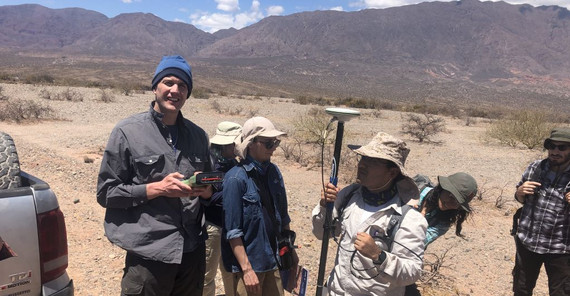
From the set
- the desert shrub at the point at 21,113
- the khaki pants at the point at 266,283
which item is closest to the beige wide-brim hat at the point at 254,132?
the khaki pants at the point at 266,283

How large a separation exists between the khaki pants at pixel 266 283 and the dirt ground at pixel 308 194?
1.63 m

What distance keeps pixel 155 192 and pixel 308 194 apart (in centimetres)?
527

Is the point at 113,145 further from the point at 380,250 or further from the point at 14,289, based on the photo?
the point at 380,250

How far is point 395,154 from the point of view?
1.97 meters

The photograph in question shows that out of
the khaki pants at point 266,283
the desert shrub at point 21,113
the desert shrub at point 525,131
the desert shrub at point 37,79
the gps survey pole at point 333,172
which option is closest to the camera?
the gps survey pole at point 333,172

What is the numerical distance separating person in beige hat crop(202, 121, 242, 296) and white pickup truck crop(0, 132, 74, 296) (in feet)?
2.59

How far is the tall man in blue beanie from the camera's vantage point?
1.91 metres

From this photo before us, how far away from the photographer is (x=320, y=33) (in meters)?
183

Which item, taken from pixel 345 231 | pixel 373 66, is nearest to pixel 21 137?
pixel 345 231

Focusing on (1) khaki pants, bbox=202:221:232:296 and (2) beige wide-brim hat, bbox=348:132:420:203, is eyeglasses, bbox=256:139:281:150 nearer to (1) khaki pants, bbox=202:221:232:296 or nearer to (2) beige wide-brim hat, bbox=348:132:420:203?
(2) beige wide-brim hat, bbox=348:132:420:203

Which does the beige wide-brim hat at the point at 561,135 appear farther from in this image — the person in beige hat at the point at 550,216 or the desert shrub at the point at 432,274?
the desert shrub at the point at 432,274

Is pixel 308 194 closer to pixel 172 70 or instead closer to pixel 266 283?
pixel 266 283

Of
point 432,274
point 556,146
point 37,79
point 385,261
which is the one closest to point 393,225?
point 385,261

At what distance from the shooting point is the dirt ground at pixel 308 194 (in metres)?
4.17
